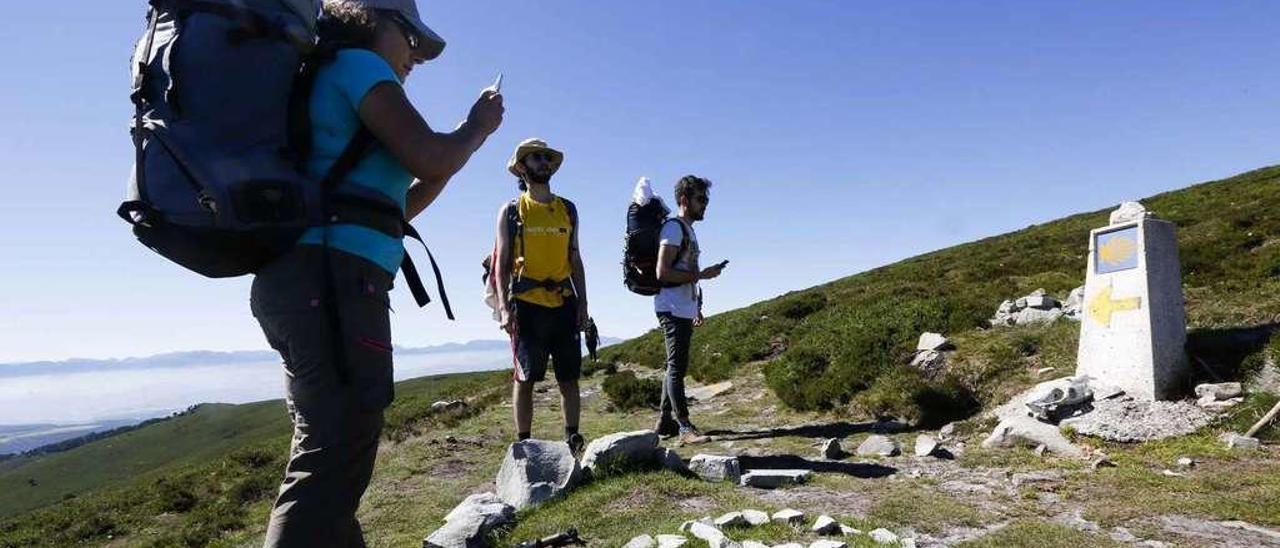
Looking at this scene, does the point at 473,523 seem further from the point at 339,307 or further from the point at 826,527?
the point at 339,307

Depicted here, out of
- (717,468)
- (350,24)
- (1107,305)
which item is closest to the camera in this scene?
(350,24)

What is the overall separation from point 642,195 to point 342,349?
5.96m

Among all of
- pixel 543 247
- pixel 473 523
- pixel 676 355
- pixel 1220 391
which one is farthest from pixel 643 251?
pixel 1220 391

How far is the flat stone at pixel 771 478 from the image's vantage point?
18.1 ft

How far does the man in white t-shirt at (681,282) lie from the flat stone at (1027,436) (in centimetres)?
287

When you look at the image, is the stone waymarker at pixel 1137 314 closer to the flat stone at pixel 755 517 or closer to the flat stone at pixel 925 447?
the flat stone at pixel 925 447

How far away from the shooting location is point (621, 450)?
577cm

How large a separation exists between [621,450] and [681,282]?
7.65ft

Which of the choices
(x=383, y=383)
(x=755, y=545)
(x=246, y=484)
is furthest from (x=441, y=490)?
(x=246, y=484)

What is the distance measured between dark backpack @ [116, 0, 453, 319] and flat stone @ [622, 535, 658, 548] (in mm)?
2617

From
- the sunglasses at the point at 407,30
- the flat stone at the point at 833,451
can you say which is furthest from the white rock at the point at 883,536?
the sunglasses at the point at 407,30

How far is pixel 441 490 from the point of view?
6965 millimetres

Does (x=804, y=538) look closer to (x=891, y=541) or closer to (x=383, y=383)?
(x=891, y=541)

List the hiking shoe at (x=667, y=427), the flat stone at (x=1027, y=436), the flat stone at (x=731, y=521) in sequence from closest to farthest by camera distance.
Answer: the flat stone at (x=731, y=521) < the flat stone at (x=1027, y=436) < the hiking shoe at (x=667, y=427)
